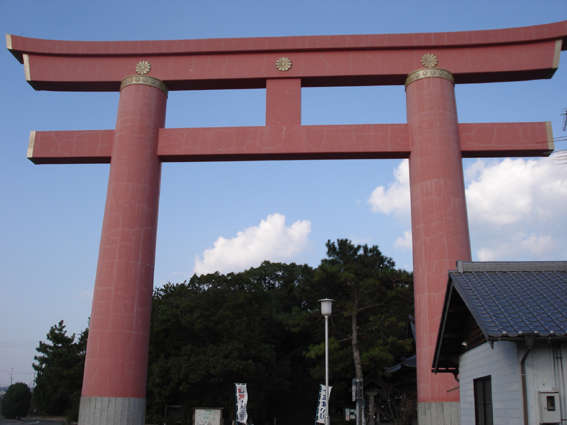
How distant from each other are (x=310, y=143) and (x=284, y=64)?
2.07 meters

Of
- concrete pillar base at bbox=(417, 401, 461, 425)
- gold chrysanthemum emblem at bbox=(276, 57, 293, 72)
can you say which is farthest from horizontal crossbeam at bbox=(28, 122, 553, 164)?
concrete pillar base at bbox=(417, 401, 461, 425)

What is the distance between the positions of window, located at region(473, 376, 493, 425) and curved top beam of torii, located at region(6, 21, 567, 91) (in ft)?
25.1

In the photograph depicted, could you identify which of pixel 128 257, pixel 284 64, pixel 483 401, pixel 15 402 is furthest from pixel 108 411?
pixel 15 402

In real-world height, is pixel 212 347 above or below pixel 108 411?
above

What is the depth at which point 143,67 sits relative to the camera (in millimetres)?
12703

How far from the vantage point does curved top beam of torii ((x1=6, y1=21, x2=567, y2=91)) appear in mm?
12125

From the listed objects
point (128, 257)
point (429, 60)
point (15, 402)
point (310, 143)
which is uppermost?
point (429, 60)

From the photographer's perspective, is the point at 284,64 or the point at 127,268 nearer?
the point at 127,268

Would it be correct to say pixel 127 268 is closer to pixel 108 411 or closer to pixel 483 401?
pixel 108 411

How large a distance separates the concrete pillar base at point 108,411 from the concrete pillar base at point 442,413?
5715 millimetres

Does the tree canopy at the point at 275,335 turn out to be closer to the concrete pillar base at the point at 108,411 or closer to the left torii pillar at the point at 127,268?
the left torii pillar at the point at 127,268

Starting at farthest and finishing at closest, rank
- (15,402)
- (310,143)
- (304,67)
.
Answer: (15,402)
(304,67)
(310,143)

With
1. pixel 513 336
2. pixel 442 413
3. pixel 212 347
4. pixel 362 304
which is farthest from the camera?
pixel 212 347

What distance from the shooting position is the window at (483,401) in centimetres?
639
